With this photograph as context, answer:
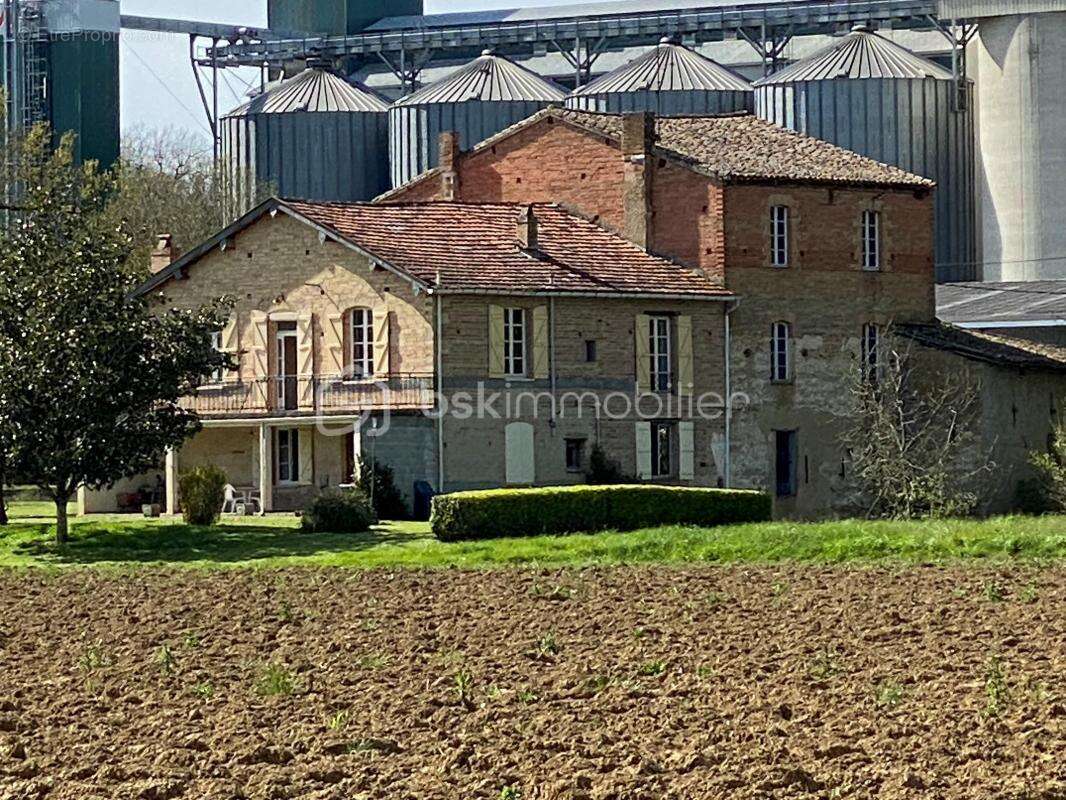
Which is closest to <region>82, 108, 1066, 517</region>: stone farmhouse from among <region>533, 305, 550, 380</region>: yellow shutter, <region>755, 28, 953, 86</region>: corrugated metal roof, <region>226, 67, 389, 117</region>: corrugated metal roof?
<region>533, 305, 550, 380</region>: yellow shutter

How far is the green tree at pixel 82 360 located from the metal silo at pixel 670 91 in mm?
33078

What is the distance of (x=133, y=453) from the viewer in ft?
156

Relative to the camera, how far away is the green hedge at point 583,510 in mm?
45500

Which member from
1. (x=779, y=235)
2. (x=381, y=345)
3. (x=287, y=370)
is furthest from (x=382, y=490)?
(x=779, y=235)

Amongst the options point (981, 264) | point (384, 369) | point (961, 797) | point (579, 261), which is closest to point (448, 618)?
point (961, 797)

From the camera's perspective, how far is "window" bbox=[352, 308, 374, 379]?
179 feet

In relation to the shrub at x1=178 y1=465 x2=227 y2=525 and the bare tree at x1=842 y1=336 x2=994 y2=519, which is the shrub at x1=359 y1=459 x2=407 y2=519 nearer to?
the shrub at x1=178 y1=465 x2=227 y2=525

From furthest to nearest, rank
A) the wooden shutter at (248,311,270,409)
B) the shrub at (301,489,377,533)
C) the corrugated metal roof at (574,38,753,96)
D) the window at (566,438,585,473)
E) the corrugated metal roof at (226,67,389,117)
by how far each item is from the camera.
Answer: the corrugated metal roof at (226,67,389,117), the corrugated metal roof at (574,38,753,96), the wooden shutter at (248,311,270,409), the window at (566,438,585,473), the shrub at (301,489,377,533)

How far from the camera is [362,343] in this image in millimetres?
54688

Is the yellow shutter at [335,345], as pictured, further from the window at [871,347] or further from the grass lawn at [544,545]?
the window at [871,347]

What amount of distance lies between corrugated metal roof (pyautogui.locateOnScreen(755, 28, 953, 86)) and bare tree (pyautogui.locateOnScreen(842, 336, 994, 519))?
20003mm

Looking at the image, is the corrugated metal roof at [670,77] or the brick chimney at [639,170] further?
the corrugated metal roof at [670,77]

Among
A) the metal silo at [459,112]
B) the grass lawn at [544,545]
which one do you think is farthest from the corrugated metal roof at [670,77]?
the grass lawn at [544,545]

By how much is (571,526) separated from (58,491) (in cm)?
982
